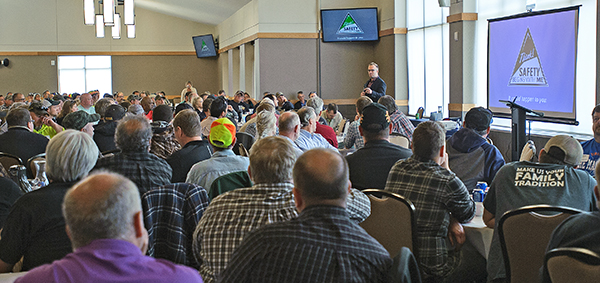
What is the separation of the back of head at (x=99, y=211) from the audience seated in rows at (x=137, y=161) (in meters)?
1.82

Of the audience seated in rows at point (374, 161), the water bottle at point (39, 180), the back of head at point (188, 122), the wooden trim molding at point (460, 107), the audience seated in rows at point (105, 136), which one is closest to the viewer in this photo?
the water bottle at point (39, 180)

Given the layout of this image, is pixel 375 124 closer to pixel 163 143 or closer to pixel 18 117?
pixel 163 143

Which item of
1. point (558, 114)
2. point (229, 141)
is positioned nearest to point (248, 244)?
point (229, 141)

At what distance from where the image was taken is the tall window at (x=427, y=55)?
11078mm

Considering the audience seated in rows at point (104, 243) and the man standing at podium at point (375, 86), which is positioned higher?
the man standing at podium at point (375, 86)

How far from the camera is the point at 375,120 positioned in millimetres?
3705

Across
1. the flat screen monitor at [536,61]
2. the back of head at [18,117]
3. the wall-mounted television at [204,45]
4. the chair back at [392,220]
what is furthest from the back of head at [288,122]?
the wall-mounted television at [204,45]

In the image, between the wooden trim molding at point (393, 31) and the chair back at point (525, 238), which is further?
the wooden trim molding at point (393, 31)

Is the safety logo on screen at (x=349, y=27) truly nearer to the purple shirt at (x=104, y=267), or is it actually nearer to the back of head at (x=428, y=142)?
the back of head at (x=428, y=142)

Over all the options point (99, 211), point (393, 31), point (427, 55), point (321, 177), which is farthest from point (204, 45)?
point (99, 211)

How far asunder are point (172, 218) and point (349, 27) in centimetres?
1165

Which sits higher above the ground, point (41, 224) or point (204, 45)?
point (204, 45)

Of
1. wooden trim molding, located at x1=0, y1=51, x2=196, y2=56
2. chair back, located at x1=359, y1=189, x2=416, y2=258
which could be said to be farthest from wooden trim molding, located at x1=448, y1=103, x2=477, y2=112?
wooden trim molding, located at x1=0, y1=51, x2=196, y2=56

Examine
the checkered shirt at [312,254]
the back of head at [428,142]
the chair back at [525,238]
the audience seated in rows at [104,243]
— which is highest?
the back of head at [428,142]
